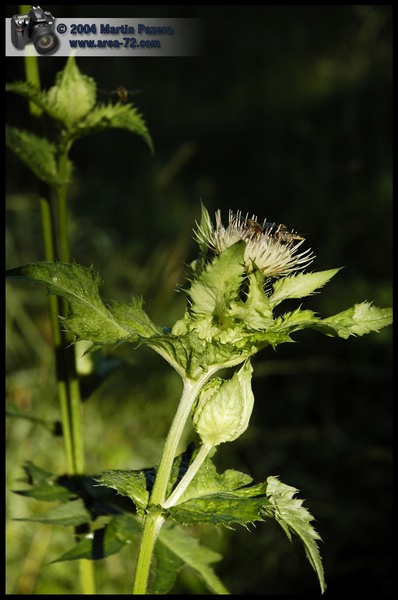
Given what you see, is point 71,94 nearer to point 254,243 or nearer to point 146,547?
point 254,243

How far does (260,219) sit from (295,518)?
3.08 metres

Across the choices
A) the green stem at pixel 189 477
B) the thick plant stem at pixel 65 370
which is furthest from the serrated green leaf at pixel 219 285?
the thick plant stem at pixel 65 370

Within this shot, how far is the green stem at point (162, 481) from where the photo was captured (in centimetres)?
79

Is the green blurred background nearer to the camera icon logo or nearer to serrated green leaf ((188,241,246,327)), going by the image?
the camera icon logo

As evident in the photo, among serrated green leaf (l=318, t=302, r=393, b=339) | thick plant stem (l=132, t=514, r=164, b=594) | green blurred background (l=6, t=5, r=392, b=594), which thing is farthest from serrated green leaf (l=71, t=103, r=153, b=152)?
thick plant stem (l=132, t=514, r=164, b=594)

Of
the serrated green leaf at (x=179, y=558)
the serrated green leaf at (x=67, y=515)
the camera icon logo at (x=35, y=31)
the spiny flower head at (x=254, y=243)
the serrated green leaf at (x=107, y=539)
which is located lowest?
the serrated green leaf at (x=179, y=558)

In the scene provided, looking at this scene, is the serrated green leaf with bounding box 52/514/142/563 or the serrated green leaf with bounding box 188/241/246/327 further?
the serrated green leaf with bounding box 52/514/142/563

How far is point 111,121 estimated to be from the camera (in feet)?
3.89

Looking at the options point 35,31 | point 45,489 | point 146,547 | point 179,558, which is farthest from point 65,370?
point 35,31

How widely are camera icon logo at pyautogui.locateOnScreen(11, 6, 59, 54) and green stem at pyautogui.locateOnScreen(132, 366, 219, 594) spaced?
0.75 meters

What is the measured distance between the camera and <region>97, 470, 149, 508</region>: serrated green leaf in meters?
0.80

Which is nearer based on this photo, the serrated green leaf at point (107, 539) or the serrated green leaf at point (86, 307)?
the serrated green leaf at point (86, 307)

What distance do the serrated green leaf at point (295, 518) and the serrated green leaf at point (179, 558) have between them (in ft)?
1.24

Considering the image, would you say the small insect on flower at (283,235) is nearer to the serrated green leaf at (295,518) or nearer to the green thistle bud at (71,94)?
the serrated green leaf at (295,518)
